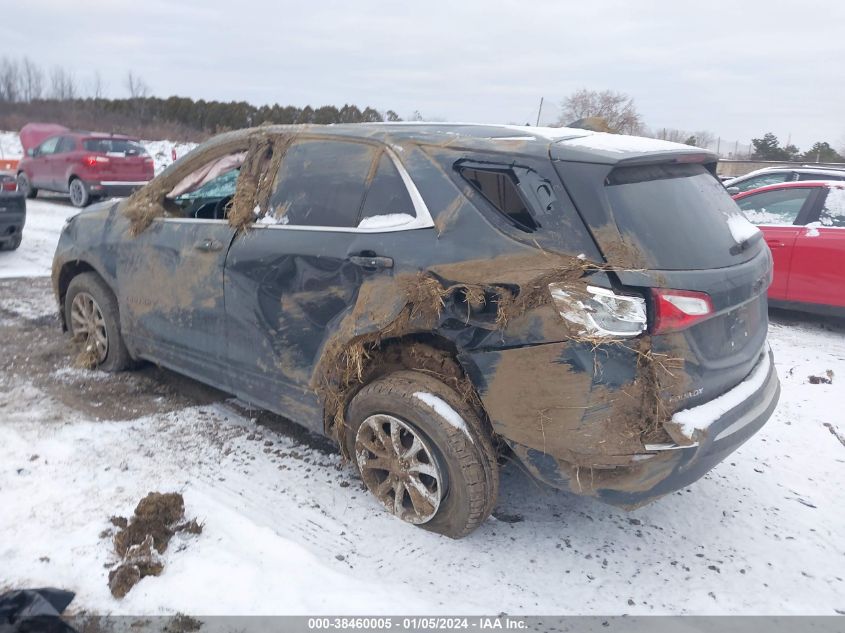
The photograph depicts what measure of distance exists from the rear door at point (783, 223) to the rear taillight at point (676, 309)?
4.45m

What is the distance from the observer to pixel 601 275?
2.62m

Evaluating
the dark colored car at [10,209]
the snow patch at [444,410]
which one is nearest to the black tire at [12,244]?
the dark colored car at [10,209]

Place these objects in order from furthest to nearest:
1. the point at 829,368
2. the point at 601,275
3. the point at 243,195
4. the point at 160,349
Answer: the point at 829,368, the point at 160,349, the point at 243,195, the point at 601,275

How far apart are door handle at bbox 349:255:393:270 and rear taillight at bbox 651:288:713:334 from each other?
3.88 feet

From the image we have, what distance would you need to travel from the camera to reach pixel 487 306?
2805 mm

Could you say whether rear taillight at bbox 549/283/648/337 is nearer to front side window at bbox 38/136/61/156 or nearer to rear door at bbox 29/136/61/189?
rear door at bbox 29/136/61/189

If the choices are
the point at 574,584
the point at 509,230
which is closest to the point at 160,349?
the point at 509,230

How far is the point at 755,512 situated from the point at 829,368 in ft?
8.89

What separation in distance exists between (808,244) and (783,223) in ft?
1.27

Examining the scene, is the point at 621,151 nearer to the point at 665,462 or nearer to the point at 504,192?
the point at 504,192

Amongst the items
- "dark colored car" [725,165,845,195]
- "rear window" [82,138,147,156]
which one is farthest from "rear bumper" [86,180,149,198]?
"dark colored car" [725,165,845,195]

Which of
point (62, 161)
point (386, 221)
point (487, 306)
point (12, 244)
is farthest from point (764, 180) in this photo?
point (62, 161)

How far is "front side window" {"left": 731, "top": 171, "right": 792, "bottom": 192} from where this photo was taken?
898cm

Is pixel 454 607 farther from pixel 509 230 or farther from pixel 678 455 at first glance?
pixel 509 230
